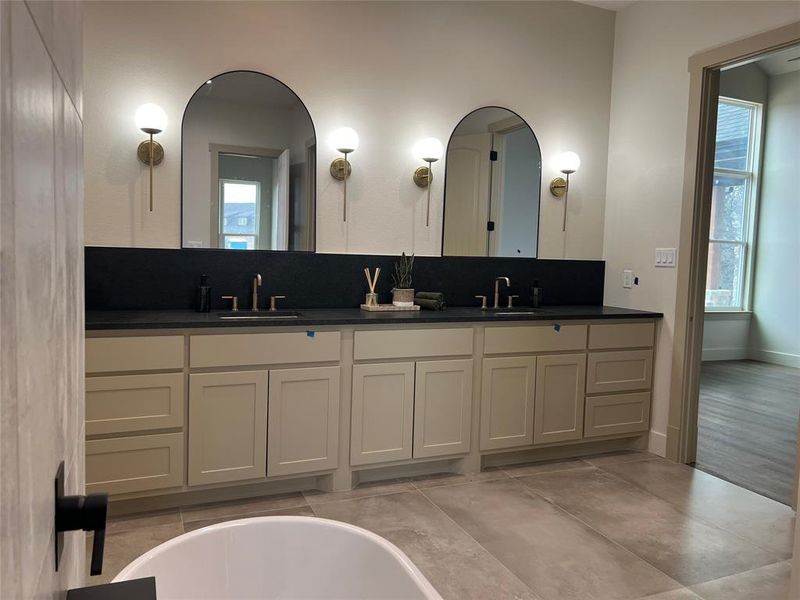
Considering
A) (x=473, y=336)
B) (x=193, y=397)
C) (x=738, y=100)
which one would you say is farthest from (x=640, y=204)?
(x=738, y=100)

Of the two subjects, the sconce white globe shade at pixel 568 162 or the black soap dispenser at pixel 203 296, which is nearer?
the black soap dispenser at pixel 203 296

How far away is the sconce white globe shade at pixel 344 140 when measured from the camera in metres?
3.41

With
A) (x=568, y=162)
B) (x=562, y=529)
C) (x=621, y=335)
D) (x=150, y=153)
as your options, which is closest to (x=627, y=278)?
(x=621, y=335)

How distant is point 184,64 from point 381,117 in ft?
3.62

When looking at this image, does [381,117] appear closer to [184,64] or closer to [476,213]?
[476,213]

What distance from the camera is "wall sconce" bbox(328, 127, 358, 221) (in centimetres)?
341

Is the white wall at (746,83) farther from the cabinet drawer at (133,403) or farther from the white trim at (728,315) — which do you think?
the cabinet drawer at (133,403)

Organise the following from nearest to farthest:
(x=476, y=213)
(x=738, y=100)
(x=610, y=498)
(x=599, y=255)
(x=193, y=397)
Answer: (x=193, y=397)
(x=610, y=498)
(x=476, y=213)
(x=599, y=255)
(x=738, y=100)

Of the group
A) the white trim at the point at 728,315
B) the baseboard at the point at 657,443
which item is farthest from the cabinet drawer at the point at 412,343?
the white trim at the point at 728,315

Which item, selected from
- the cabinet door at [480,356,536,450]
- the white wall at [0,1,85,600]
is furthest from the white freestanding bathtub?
the cabinet door at [480,356,536,450]

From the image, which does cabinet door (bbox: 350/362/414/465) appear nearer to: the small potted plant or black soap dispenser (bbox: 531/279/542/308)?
the small potted plant

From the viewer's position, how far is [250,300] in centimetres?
333

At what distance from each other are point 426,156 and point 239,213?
115cm

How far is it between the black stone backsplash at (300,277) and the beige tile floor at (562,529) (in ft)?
3.53
